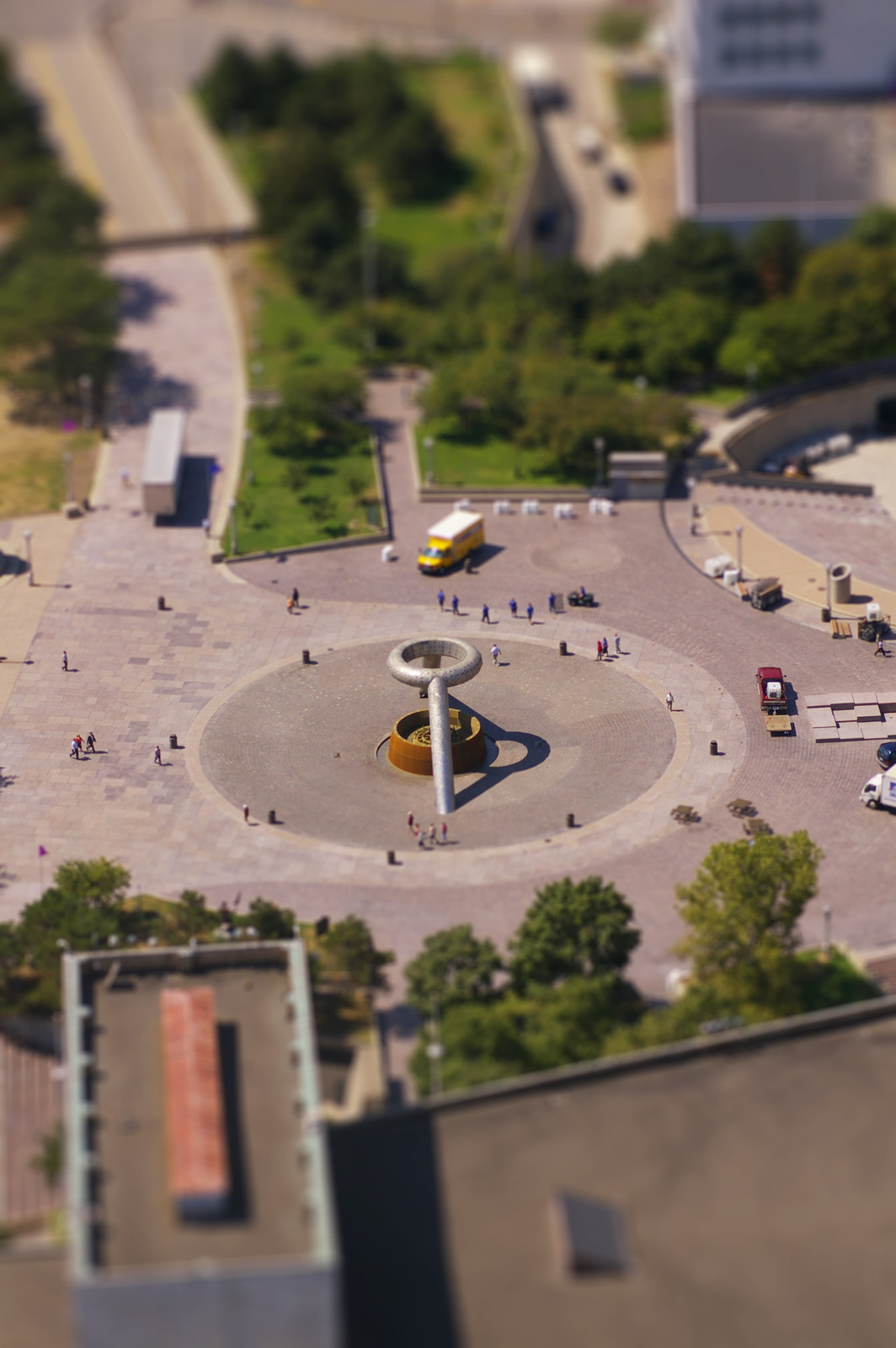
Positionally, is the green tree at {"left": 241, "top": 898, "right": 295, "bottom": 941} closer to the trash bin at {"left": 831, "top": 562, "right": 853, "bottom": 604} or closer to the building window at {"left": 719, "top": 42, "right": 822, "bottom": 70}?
the trash bin at {"left": 831, "top": 562, "right": 853, "bottom": 604}

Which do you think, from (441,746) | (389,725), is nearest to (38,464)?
(389,725)

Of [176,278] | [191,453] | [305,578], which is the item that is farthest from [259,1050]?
[176,278]

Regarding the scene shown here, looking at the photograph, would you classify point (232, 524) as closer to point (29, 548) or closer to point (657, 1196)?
Result: point (29, 548)

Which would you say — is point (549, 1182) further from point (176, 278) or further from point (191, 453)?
point (176, 278)

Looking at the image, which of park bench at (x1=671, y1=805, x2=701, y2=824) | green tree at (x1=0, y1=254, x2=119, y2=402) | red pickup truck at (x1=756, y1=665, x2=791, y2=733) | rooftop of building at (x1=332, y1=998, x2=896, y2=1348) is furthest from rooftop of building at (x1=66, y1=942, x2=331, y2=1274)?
green tree at (x1=0, y1=254, x2=119, y2=402)

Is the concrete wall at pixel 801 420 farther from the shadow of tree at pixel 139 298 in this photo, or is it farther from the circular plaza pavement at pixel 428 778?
the shadow of tree at pixel 139 298

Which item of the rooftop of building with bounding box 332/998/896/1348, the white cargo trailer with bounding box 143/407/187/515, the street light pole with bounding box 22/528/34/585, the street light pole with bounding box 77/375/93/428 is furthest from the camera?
the street light pole with bounding box 77/375/93/428
